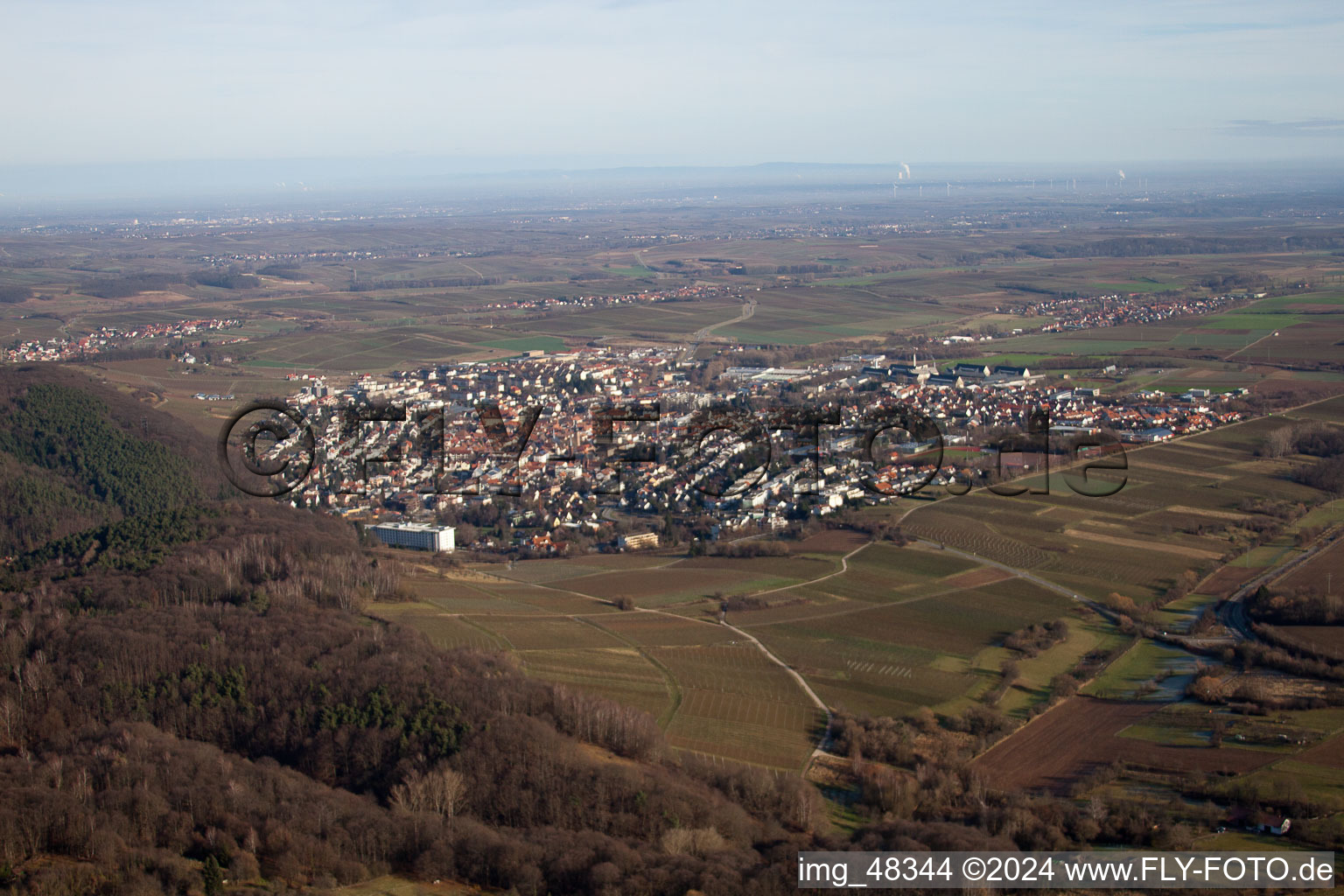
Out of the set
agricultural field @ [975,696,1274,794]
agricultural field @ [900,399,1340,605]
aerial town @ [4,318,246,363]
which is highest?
aerial town @ [4,318,246,363]

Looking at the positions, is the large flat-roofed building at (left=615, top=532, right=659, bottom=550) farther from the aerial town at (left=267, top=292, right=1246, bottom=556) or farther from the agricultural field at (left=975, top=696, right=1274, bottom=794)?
the agricultural field at (left=975, top=696, right=1274, bottom=794)

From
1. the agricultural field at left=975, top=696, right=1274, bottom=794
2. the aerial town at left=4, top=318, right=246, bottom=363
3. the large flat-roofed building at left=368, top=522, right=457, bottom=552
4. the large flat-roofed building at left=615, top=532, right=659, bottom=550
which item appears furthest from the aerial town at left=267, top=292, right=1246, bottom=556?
the aerial town at left=4, top=318, right=246, bottom=363

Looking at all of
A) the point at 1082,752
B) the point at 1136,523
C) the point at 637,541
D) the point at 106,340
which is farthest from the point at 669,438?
the point at 106,340

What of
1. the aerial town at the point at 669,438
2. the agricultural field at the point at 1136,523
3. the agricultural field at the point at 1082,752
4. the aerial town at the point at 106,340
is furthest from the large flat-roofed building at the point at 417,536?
the aerial town at the point at 106,340

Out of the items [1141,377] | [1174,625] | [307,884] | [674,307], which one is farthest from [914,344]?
[307,884]

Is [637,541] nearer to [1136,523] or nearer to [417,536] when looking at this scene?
[417,536]

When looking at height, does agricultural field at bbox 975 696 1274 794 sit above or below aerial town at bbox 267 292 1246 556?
below

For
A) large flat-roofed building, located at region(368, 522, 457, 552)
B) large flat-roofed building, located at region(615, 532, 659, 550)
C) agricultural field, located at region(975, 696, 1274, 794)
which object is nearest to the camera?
agricultural field, located at region(975, 696, 1274, 794)

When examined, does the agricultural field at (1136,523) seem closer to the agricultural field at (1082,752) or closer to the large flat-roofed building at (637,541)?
the agricultural field at (1082,752)

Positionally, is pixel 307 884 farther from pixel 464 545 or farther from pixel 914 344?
pixel 914 344
